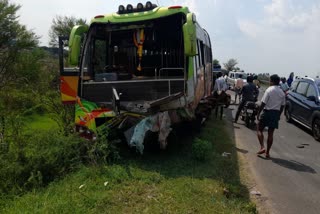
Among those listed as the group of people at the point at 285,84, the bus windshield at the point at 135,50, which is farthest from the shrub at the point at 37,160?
the group of people at the point at 285,84

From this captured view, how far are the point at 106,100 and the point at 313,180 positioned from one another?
A: 4154 mm

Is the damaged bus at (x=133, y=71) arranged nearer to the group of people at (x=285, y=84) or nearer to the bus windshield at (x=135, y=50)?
the bus windshield at (x=135, y=50)

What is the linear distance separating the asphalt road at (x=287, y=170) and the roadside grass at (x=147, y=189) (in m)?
0.46

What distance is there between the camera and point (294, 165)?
693cm

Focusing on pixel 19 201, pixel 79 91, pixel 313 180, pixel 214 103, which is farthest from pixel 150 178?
pixel 214 103

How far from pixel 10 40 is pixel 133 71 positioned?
12018 millimetres

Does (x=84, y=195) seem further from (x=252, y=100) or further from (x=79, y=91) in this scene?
(x=252, y=100)

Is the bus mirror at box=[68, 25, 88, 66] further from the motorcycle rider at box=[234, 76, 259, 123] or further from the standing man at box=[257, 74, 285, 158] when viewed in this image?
the motorcycle rider at box=[234, 76, 259, 123]

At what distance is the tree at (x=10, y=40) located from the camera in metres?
16.6

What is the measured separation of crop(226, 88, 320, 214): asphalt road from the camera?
500 centimetres

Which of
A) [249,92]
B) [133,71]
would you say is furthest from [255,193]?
[249,92]

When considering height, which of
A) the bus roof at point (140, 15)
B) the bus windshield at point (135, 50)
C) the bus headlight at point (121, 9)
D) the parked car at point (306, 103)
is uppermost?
the bus headlight at point (121, 9)

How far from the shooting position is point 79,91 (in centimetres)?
662

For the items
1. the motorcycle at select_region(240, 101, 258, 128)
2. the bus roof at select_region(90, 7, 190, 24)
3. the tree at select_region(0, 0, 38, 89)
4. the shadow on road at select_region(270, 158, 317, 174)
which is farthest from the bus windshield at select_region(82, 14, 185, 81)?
the tree at select_region(0, 0, 38, 89)
